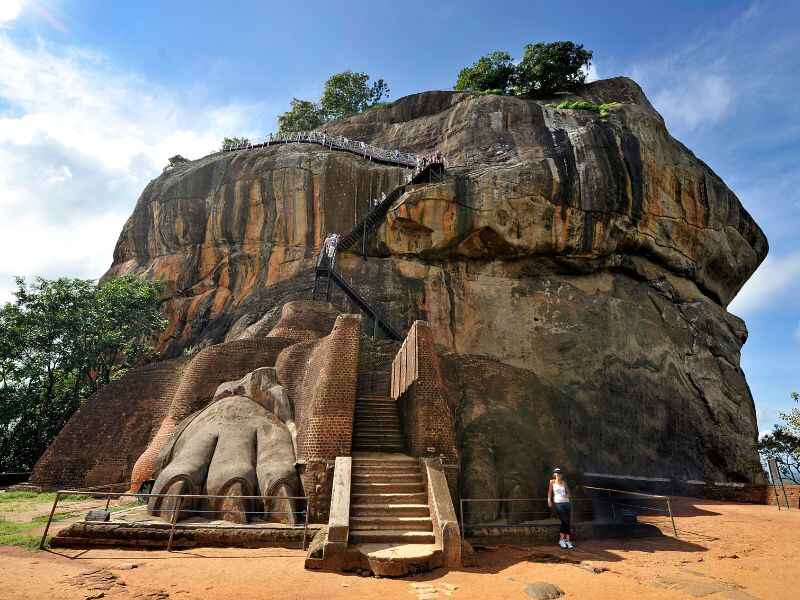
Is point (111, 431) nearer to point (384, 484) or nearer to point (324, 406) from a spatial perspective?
point (324, 406)

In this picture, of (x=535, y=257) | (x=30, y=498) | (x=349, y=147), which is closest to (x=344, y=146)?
(x=349, y=147)

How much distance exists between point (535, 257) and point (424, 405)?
61.3ft

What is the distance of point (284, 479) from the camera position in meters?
9.03

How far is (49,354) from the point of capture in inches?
787

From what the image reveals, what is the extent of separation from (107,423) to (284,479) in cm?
916

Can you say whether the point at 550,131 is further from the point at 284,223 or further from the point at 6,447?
the point at 6,447

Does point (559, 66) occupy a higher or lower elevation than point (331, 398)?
higher

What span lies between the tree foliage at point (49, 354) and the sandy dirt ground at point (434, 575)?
1507 cm

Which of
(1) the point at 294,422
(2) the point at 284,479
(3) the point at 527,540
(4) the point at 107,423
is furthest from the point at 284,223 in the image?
(3) the point at 527,540

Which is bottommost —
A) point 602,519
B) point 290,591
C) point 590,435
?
point 290,591

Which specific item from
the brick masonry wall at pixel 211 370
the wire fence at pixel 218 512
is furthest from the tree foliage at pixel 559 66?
the wire fence at pixel 218 512

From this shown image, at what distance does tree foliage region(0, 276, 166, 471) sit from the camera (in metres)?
19.2

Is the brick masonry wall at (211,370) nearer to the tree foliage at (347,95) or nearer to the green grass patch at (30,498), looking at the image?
the green grass patch at (30,498)

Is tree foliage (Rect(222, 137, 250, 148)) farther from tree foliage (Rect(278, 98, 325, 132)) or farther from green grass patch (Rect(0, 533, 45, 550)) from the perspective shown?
green grass patch (Rect(0, 533, 45, 550))
